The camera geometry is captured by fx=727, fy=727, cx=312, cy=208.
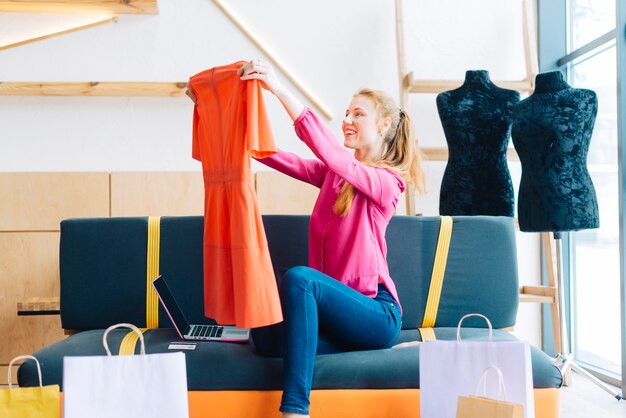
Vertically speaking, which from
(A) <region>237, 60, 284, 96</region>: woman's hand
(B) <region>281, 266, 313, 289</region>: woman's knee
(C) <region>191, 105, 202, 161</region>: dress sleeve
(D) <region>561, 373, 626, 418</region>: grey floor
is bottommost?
(D) <region>561, 373, 626, 418</region>: grey floor

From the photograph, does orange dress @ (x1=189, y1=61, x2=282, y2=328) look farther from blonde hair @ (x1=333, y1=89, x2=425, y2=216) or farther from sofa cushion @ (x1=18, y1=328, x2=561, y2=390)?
blonde hair @ (x1=333, y1=89, x2=425, y2=216)

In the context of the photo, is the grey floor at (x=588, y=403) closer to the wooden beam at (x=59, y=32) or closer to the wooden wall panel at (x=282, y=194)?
the wooden wall panel at (x=282, y=194)

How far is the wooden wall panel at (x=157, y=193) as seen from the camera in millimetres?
3713

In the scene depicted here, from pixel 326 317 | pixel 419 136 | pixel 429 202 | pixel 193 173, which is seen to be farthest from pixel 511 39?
pixel 326 317

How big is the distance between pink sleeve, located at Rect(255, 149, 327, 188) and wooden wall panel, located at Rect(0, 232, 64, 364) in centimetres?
169

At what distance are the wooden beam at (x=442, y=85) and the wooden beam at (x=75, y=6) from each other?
1.39m

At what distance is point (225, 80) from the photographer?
2.20m

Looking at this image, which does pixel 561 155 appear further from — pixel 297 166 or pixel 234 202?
pixel 234 202

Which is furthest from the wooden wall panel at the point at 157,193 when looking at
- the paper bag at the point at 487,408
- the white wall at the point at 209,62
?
the paper bag at the point at 487,408

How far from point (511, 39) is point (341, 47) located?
989 millimetres

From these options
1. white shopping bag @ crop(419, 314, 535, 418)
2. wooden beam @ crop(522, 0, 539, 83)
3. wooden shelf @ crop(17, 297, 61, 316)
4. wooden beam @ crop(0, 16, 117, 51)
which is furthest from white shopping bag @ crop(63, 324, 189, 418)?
wooden beam @ crop(522, 0, 539, 83)

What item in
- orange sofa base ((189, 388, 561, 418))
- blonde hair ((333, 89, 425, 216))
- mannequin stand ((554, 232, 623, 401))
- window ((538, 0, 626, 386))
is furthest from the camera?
window ((538, 0, 626, 386))

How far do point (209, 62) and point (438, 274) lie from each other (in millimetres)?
2056

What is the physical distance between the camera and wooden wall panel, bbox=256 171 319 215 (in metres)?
3.79
